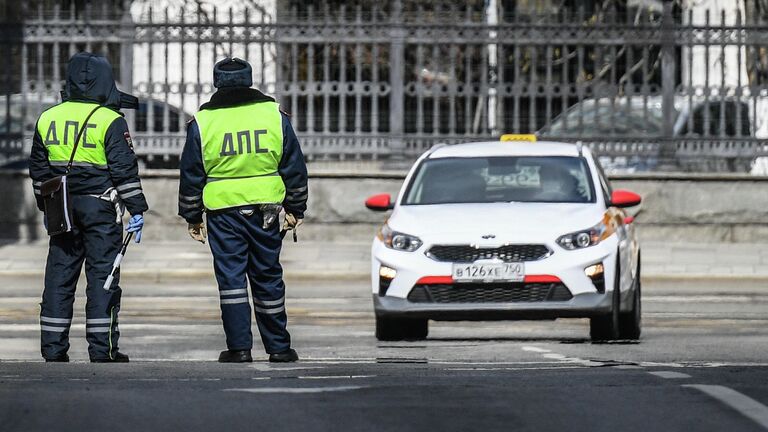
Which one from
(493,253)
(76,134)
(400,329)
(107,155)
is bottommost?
(400,329)

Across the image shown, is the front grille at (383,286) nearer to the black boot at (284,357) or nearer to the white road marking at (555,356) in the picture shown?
the white road marking at (555,356)

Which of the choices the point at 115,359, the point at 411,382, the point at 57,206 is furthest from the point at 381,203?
the point at 411,382

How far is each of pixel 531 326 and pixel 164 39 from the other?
9.43 meters

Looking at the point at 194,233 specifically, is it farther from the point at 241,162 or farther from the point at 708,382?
the point at 708,382

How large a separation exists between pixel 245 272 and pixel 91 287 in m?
0.93

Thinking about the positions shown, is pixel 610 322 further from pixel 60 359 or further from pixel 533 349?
pixel 60 359

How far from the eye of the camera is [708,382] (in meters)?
8.30

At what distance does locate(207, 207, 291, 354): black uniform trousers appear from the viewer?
36.3ft

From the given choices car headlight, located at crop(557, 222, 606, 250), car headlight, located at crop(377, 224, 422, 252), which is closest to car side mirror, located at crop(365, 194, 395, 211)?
car headlight, located at crop(377, 224, 422, 252)

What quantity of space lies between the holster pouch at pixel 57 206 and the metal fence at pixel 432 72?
37.9 ft

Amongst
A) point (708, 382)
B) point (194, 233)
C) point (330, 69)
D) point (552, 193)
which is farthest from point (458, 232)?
point (330, 69)

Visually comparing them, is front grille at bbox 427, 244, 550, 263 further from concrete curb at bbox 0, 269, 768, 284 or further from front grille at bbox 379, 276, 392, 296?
concrete curb at bbox 0, 269, 768, 284

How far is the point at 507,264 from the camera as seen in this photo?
12.8 m

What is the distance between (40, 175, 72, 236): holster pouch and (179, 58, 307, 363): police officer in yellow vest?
676 mm
